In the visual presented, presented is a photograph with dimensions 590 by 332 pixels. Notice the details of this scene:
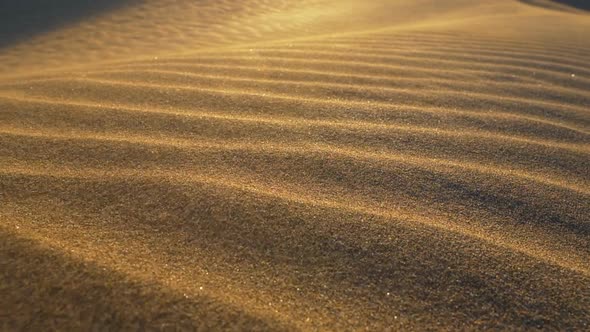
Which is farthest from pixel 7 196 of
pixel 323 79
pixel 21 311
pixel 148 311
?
pixel 323 79

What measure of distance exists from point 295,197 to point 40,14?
16.3 feet

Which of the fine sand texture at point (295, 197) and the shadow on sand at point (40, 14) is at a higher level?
the shadow on sand at point (40, 14)

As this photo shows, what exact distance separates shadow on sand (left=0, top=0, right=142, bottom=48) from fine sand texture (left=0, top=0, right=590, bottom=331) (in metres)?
2.72

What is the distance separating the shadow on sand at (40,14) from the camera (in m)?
4.33

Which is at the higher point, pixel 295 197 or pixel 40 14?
pixel 40 14

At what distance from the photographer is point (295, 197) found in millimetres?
1162

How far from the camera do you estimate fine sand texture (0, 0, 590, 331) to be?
0.84 m

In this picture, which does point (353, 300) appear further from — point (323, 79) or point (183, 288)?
point (323, 79)

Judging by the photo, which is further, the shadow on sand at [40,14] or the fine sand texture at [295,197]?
the shadow on sand at [40,14]

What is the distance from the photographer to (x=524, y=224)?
1.12 metres

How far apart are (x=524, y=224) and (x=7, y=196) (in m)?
1.31

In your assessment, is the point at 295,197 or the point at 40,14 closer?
the point at 295,197

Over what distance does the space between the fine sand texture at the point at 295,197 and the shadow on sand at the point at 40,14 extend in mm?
2724

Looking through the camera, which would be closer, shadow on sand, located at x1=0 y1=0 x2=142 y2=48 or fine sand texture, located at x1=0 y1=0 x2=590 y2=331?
fine sand texture, located at x1=0 y1=0 x2=590 y2=331
